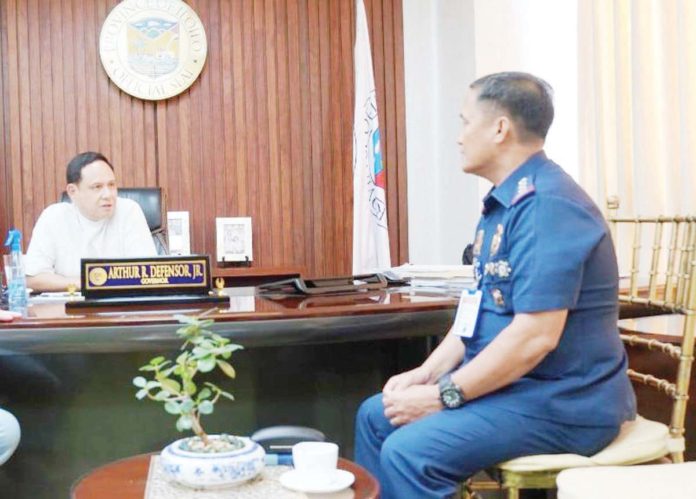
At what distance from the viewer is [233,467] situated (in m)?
1.23

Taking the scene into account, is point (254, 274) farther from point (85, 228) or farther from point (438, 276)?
point (438, 276)

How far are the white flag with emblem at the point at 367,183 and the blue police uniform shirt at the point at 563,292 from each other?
2.94 meters

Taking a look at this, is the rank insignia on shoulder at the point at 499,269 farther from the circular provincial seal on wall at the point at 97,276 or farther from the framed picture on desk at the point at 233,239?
the framed picture on desk at the point at 233,239

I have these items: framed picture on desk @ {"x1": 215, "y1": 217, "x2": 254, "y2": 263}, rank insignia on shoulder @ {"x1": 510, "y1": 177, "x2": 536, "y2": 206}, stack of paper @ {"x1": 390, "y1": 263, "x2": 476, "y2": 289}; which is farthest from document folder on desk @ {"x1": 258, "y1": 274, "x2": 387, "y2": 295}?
framed picture on desk @ {"x1": 215, "y1": 217, "x2": 254, "y2": 263}

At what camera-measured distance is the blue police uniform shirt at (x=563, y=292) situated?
4.88 feet

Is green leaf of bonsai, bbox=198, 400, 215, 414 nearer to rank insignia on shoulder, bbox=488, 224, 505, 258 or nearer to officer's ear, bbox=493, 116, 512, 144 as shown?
rank insignia on shoulder, bbox=488, 224, 505, 258

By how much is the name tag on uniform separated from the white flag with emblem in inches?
111

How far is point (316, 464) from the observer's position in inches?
50.3

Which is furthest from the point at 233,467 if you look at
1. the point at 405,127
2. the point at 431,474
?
the point at 405,127

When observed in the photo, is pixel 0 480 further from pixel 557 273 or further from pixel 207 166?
pixel 207 166

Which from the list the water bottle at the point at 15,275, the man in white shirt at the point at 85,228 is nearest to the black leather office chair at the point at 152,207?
the man in white shirt at the point at 85,228

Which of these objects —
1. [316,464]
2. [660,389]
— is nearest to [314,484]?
[316,464]

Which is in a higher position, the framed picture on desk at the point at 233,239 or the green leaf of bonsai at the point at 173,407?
the framed picture on desk at the point at 233,239

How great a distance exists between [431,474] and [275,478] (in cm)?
35
